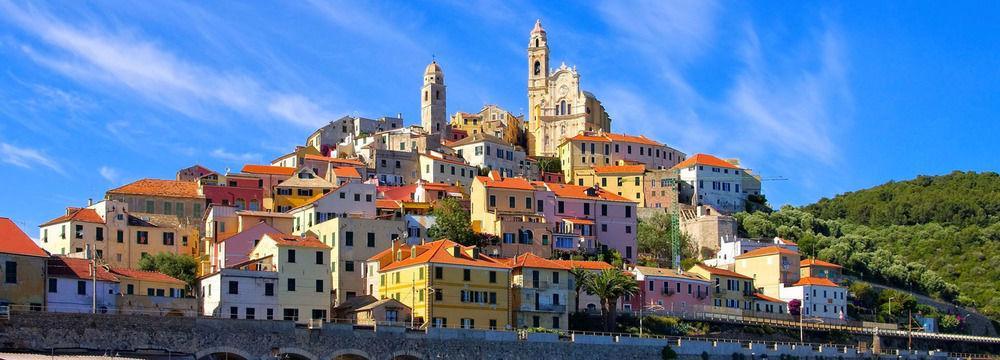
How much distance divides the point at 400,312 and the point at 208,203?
1141 inches

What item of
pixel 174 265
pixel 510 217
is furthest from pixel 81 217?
pixel 510 217

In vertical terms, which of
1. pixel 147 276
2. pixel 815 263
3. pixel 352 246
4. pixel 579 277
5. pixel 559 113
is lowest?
pixel 579 277

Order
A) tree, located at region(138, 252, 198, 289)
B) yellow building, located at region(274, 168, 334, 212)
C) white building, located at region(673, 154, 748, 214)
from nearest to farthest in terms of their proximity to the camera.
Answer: tree, located at region(138, 252, 198, 289) < yellow building, located at region(274, 168, 334, 212) < white building, located at region(673, 154, 748, 214)

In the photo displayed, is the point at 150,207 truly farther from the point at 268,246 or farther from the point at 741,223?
the point at 741,223

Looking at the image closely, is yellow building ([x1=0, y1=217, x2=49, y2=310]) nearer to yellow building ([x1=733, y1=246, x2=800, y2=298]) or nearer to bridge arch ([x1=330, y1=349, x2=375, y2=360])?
bridge arch ([x1=330, y1=349, x2=375, y2=360])

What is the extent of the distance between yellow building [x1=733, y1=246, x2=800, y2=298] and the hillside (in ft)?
39.1

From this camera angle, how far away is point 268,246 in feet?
253

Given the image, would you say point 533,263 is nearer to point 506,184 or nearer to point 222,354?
point 506,184

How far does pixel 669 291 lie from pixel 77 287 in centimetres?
4135

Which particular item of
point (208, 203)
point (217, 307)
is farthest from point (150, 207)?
point (217, 307)

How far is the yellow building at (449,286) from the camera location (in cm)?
7462

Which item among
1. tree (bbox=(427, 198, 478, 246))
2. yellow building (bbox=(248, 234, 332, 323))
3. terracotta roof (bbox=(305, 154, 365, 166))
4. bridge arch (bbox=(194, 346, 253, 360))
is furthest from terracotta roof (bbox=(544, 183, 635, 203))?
bridge arch (bbox=(194, 346, 253, 360))

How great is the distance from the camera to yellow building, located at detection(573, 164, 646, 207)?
124m

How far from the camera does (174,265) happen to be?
269 ft
